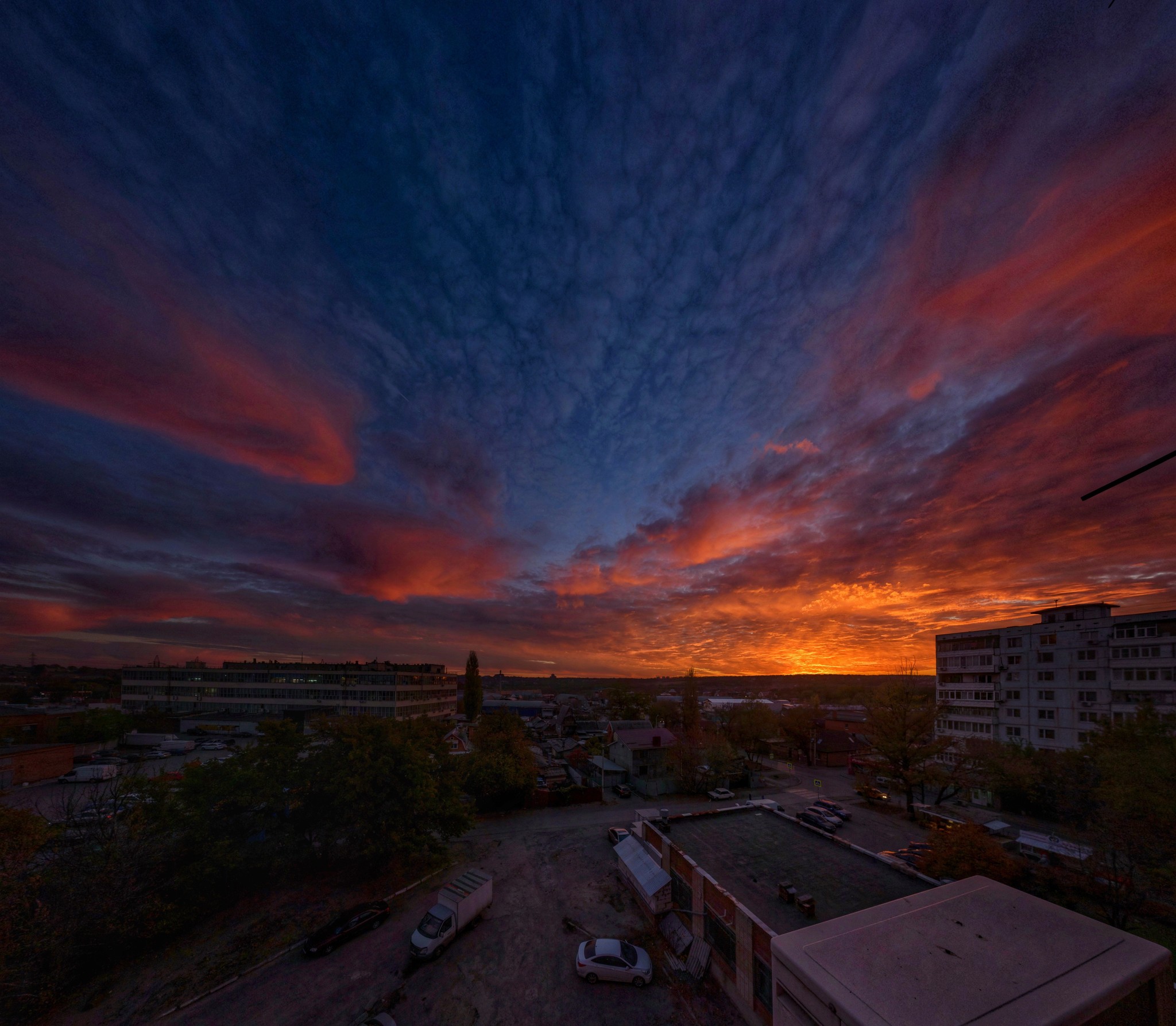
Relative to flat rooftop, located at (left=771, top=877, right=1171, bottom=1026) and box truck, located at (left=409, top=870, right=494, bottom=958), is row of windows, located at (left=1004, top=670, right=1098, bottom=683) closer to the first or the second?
flat rooftop, located at (left=771, top=877, right=1171, bottom=1026)

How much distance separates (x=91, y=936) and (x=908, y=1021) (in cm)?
3035

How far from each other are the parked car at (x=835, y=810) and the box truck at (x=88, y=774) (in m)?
68.4

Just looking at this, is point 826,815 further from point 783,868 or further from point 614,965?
point 614,965

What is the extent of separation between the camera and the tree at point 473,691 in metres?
86.3

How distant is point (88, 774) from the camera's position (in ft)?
146

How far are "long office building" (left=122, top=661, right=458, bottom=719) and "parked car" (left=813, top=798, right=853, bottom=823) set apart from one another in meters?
60.6

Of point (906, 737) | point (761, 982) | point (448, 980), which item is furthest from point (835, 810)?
point (448, 980)

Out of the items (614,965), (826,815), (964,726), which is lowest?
(826,815)

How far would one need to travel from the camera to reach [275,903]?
23.7 metres

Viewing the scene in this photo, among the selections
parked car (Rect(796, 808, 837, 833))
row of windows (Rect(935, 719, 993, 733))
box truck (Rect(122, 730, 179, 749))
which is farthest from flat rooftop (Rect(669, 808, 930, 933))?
box truck (Rect(122, 730, 179, 749))

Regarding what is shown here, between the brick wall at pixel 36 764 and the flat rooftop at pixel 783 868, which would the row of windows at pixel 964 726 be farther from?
the brick wall at pixel 36 764

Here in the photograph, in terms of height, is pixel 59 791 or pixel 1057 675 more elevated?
pixel 1057 675

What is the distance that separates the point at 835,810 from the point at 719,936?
27.4 metres

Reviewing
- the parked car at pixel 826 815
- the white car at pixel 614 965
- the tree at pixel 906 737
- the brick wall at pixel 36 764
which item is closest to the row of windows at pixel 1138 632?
the tree at pixel 906 737
